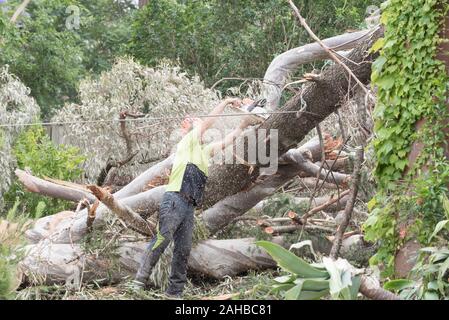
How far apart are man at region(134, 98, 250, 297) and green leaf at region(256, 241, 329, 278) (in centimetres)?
264

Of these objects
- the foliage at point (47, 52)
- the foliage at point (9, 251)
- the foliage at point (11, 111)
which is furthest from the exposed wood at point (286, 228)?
the foliage at point (47, 52)

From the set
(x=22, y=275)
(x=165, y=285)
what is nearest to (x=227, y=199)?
(x=165, y=285)

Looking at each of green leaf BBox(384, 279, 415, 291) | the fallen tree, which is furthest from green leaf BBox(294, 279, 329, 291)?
the fallen tree

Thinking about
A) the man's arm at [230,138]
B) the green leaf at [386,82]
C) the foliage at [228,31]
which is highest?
the foliage at [228,31]

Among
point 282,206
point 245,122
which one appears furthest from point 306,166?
point 245,122

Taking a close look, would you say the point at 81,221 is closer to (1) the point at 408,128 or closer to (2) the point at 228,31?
(1) the point at 408,128

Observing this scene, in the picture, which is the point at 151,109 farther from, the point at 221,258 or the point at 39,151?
the point at 221,258

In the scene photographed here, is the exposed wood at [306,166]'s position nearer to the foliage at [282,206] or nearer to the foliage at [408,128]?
the foliage at [282,206]

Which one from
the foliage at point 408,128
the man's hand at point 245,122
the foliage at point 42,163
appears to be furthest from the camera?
the foliage at point 42,163

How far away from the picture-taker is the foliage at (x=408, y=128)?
19.7ft

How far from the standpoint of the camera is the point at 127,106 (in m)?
12.9

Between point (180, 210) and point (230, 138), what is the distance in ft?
3.51

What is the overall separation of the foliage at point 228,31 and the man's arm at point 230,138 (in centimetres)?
680
